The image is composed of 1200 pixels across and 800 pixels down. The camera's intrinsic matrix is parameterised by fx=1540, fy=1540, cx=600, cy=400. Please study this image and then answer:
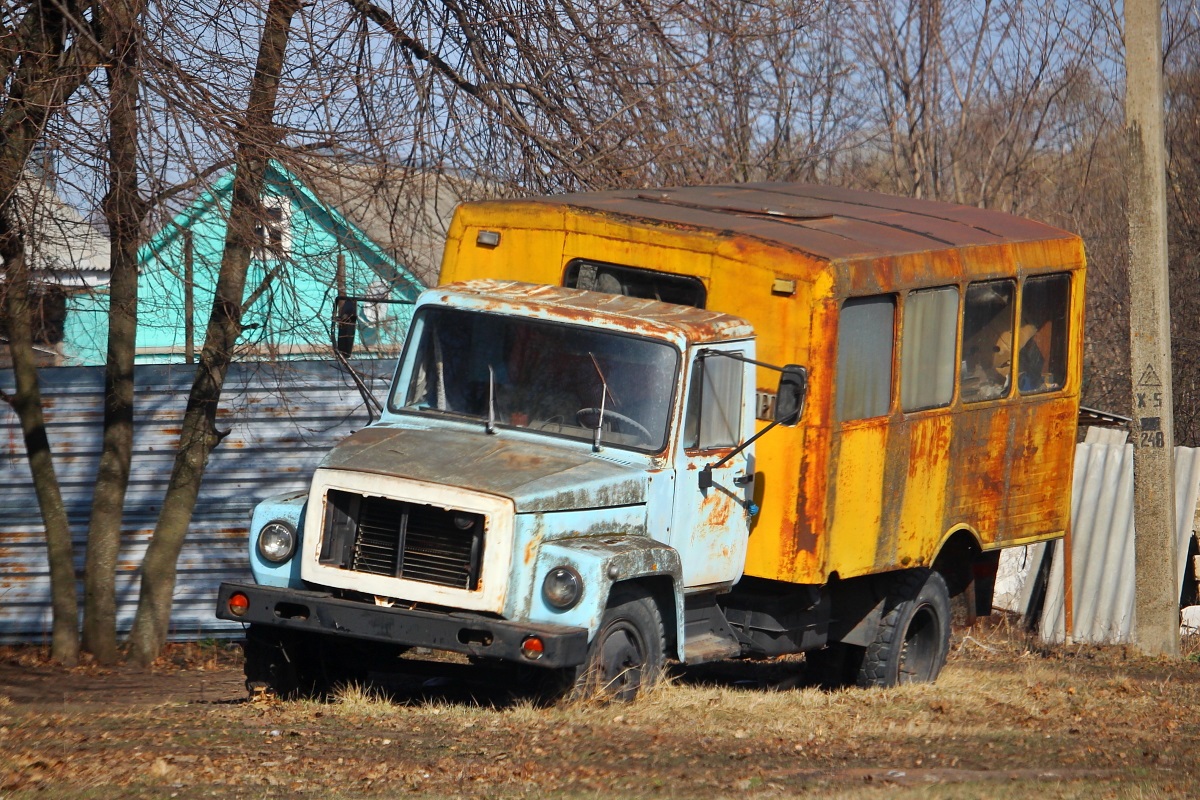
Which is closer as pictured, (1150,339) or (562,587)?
(562,587)

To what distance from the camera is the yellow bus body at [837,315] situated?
26.5 feet

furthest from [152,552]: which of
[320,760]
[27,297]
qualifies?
[320,760]

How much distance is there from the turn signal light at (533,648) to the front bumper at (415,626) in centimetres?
2

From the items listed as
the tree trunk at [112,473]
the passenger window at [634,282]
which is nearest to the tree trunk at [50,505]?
the tree trunk at [112,473]

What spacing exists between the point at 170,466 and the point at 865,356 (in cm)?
709

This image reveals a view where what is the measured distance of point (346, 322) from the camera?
8.41 metres

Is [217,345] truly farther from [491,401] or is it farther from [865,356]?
[865,356]

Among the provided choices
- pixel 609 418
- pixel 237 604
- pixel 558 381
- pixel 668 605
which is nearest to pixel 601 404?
pixel 609 418

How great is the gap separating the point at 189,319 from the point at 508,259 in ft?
13.4

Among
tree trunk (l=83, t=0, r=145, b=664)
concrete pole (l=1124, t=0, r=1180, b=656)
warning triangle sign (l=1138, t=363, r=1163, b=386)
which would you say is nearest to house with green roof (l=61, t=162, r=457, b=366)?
tree trunk (l=83, t=0, r=145, b=664)

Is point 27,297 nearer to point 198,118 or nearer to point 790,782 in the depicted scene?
point 198,118

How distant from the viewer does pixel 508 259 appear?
8898 millimetres

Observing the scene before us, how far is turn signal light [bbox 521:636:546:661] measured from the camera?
660cm

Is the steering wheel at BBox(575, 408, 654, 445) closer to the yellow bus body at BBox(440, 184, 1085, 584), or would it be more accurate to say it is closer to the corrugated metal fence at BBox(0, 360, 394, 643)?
the yellow bus body at BBox(440, 184, 1085, 584)
